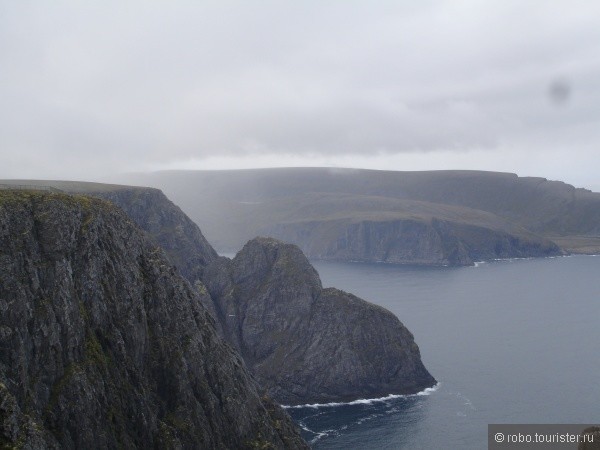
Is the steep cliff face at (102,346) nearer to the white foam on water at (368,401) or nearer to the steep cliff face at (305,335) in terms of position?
the white foam on water at (368,401)

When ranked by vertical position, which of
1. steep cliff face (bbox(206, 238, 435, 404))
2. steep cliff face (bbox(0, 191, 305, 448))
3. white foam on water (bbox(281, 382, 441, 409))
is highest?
steep cliff face (bbox(0, 191, 305, 448))

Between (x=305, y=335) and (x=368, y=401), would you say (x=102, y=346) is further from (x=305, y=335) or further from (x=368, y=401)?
(x=305, y=335)

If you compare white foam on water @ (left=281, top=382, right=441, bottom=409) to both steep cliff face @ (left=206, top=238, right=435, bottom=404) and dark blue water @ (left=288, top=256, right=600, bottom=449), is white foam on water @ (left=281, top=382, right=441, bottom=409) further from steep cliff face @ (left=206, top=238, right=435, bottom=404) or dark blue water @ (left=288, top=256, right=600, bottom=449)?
steep cliff face @ (left=206, top=238, right=435, bottom=404)

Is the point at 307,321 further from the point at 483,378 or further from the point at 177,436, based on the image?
the point at 177,436

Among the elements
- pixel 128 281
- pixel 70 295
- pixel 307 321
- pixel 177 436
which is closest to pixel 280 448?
pixel 177 436

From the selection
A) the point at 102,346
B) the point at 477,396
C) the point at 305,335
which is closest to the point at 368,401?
the point at 477,396

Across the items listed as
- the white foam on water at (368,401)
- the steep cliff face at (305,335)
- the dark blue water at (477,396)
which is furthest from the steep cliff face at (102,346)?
the steep cliff face at (305,335)

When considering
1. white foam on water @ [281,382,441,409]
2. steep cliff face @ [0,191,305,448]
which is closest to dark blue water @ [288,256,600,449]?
white foam on water @ [281,382,441,409]
